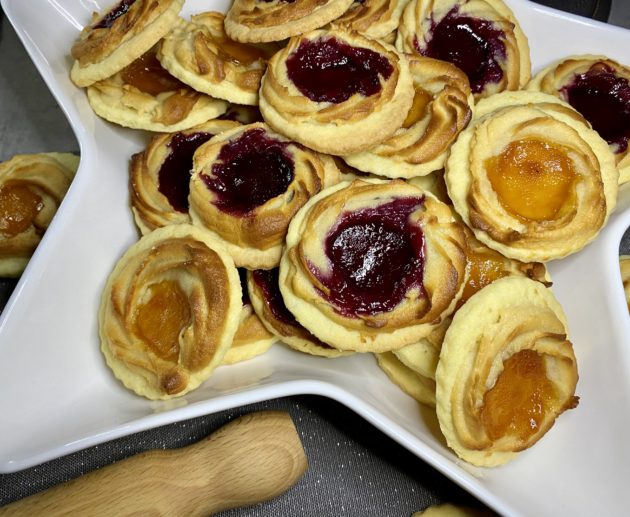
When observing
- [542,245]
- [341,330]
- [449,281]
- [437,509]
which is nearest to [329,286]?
[341,330]

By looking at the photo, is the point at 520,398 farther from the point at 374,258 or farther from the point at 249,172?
the point at 249,172

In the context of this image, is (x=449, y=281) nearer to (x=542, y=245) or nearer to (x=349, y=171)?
(x=542, y=245)

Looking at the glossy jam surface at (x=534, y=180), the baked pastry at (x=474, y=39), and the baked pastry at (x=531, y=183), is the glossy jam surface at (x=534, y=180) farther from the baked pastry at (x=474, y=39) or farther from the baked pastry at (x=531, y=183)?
the baked pastry at (x=474, y=39)

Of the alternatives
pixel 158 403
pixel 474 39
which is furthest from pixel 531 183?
pixel 158 403

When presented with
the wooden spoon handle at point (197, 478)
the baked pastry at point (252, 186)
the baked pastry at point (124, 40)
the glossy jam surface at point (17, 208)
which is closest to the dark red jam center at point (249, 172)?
the baked pastry at point (252, 186)

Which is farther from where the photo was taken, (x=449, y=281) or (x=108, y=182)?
(x=108, y=182)

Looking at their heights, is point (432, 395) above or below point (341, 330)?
below

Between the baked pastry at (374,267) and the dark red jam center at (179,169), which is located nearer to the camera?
the baked pastry at (374,267)

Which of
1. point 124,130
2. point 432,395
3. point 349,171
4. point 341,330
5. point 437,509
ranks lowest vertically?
point 437,509
